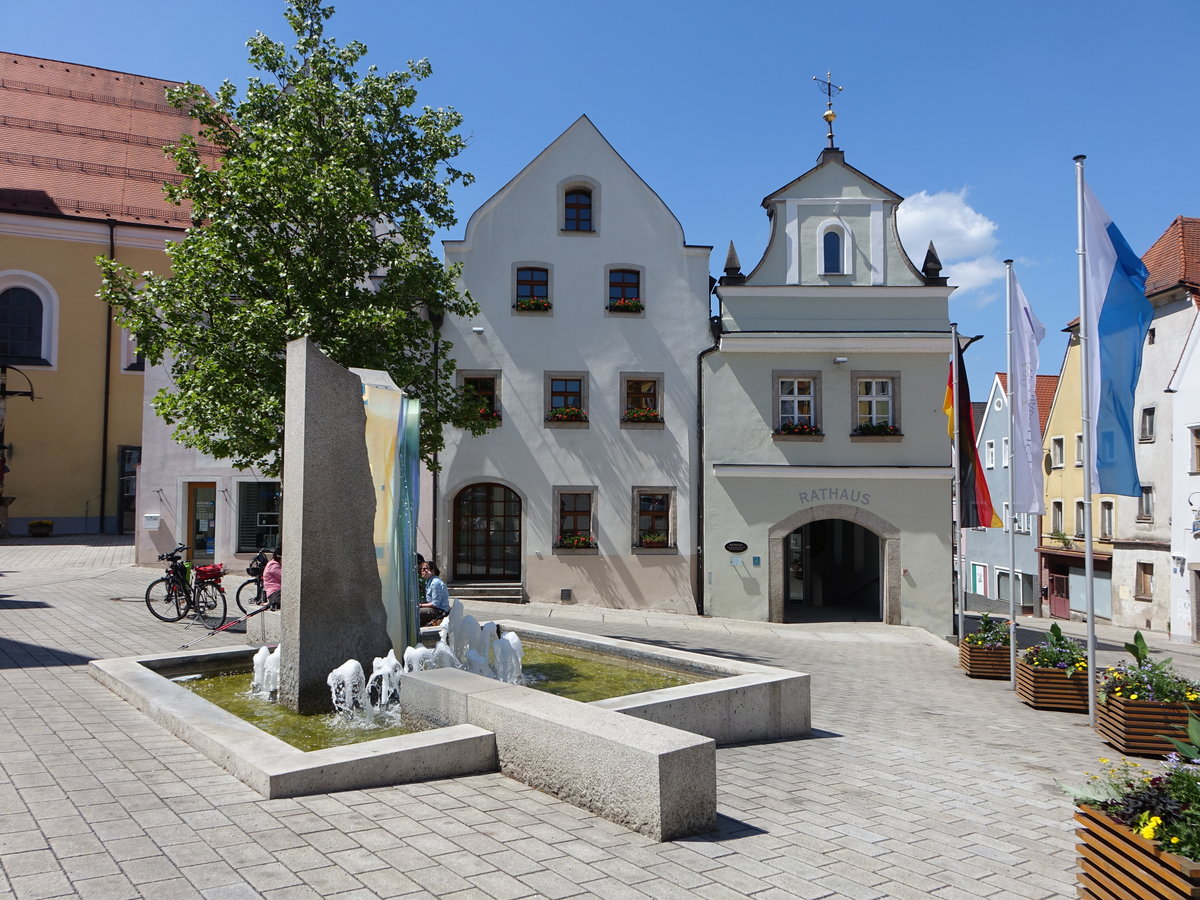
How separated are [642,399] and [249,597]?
10835 millimetres

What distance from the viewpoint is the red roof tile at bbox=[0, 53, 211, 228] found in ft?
123

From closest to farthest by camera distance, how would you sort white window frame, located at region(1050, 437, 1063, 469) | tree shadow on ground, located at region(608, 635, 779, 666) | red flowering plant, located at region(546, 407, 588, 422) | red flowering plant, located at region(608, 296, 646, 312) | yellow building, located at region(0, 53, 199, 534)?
tree shadow on ground, located at region(608, 635, 779, 666) → red flowering plant, located at region(546, 407, 588, 422) → red flowering plant, located at region(608, 296, 646, 312) → yellow building, located at region(0, 53, 199, 534) → white window frame, located at region(1050, 437, 1063, 469)

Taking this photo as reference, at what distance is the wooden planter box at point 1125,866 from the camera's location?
4.14m

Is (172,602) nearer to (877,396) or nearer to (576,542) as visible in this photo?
(576,542)

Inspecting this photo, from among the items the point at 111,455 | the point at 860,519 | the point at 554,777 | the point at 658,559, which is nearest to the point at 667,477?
the point at 658,559

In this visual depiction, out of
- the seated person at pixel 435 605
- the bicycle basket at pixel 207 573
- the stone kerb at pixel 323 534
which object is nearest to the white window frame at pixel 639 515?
the bicycle basket at pixel 207 573

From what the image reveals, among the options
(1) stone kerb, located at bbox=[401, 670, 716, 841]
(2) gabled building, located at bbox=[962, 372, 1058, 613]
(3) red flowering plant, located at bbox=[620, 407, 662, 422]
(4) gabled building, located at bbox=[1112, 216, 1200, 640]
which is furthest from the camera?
(2) gabled building, located at bbox=[962, 372, 1058, 613]

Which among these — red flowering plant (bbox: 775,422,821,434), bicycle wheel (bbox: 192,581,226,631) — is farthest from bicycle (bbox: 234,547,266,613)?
red flowering plant (bbox: 775,422,821,434)

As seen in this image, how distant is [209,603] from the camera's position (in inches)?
631

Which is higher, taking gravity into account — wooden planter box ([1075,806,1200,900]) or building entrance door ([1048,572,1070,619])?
wooden planter box ([1075,806,1200,900])

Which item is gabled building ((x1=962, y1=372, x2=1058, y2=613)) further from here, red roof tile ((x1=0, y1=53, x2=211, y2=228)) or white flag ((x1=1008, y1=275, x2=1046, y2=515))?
red roof tile ((x1=0, y1=53, x2=211, y2=228))

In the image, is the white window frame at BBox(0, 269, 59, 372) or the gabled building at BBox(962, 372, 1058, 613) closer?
the white window frame at BBox(0, 269, 59, 372)

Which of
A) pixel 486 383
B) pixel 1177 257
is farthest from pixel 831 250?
pixel 1177 257

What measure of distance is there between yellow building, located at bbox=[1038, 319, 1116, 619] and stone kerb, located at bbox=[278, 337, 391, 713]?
37874mm
